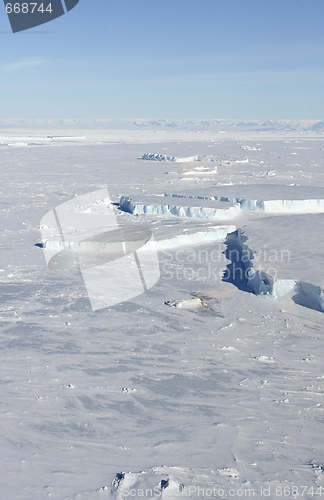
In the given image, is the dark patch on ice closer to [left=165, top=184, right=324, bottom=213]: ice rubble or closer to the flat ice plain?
the flat ice plain

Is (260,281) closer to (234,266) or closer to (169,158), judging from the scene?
(234,266)

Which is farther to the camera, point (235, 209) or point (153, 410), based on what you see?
point (235, 209)

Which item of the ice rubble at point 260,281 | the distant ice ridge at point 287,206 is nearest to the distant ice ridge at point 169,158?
the distant ice ridge at point 287,206

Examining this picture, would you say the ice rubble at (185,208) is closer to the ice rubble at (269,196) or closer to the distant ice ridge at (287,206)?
the distant ice ridge at (287,206)

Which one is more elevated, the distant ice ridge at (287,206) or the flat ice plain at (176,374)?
the flat ice plain at (176,374)

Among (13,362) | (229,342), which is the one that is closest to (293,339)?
(229,342)

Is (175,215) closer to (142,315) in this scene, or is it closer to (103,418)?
(142,315)

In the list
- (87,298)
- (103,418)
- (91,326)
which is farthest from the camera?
(87,298)
